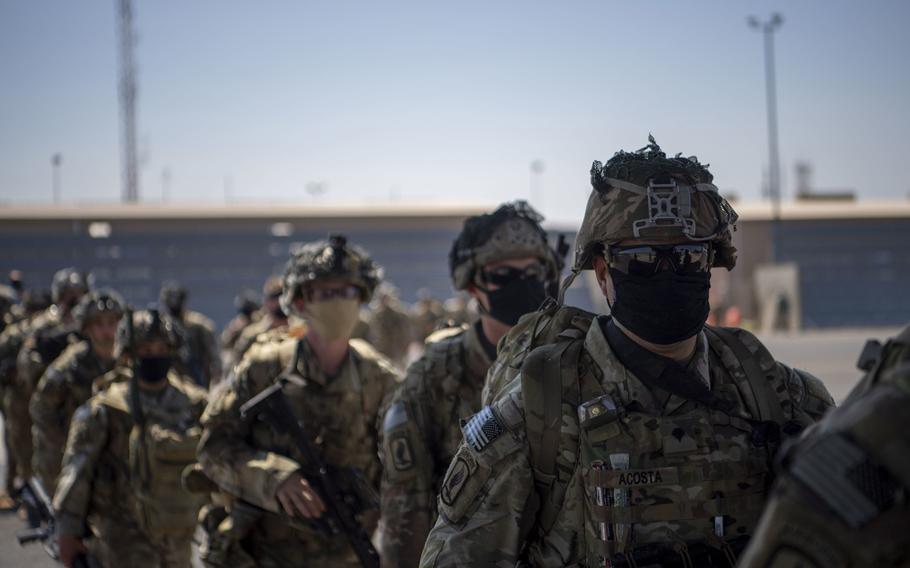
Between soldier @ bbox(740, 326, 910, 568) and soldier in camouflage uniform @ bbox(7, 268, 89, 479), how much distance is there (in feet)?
26.9

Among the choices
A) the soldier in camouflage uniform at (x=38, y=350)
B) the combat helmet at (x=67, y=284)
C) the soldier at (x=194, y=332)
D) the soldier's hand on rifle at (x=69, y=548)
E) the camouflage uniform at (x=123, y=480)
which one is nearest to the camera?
the soldier's hand on rifle at (x=69, y=548)

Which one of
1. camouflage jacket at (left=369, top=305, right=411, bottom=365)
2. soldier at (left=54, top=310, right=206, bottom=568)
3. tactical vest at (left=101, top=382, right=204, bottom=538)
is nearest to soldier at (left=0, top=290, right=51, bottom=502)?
soldier at (left=54, top=310, right=206, bottom=568)

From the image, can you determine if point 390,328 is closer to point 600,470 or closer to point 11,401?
point 11,401

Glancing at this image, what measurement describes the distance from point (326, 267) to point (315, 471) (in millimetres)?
964

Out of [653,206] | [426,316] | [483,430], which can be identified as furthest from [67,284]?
[426,316]

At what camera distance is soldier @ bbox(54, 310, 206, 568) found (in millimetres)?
5801

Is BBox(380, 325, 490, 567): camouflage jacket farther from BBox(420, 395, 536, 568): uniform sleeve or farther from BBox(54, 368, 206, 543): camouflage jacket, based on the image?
BBox(54, 368, 206, 543): camouflage jacket

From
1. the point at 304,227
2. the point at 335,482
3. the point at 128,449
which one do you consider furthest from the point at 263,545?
the point at 304,227

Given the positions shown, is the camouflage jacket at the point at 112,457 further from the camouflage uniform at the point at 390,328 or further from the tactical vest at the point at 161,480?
the camouflage uniform at the point at 390,328

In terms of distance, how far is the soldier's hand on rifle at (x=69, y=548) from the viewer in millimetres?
5656

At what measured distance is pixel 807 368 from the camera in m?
19.9

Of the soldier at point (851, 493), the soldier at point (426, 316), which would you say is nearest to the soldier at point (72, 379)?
the soldier at point (851, 493)

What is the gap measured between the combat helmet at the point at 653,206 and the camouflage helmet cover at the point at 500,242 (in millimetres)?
1396

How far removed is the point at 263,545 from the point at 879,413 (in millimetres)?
3688
